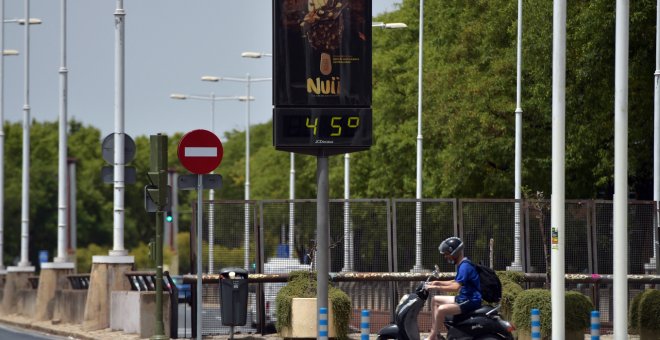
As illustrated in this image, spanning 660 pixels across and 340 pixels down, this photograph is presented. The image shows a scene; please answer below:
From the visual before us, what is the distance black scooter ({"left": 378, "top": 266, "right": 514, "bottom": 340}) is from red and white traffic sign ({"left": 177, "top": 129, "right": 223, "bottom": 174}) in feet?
17.3

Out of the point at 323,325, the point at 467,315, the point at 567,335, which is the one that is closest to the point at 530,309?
the point at 567,335

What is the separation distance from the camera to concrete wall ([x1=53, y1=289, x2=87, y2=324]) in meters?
39.8

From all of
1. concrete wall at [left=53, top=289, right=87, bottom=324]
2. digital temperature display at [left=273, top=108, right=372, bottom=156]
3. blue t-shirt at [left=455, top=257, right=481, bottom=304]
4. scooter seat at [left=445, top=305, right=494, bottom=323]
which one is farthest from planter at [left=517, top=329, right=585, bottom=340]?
concrete wall at [left=53, top=289, right=87, bottom=324]

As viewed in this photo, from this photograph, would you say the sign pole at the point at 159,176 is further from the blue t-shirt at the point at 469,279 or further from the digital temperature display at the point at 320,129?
the blue t-shirt at the point at 469,279

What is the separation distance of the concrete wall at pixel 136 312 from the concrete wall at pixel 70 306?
4.55 m

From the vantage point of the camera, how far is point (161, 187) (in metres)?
28.6

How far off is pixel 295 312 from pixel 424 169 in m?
34.6

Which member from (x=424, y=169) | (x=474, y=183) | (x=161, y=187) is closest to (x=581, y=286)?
(x=161, y=187)

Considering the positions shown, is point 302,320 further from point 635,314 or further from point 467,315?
point 467,315

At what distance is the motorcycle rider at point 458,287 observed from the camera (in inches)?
794

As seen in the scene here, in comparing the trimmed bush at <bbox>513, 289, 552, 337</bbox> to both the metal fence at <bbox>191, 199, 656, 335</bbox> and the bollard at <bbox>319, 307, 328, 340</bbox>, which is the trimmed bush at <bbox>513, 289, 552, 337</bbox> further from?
the bollard at <bbox>319, 307, 328, 340</bbox>

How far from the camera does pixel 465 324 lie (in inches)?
808

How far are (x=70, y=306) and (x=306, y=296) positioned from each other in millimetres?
11876

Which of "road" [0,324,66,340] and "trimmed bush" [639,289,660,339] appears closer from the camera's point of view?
"trimmed bush" [639,289,660,339]
